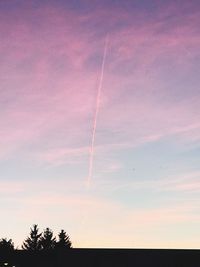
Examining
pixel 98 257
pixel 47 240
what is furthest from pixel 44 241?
pixel 98 257

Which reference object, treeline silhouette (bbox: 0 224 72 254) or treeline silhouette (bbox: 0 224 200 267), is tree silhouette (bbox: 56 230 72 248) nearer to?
treeline silhouette (bbox: 0 224 72 254)

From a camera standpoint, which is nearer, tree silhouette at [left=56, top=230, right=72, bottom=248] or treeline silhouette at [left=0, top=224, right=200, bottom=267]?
treeline silhouette at [left=0, top=224, right=200, bottom=267]

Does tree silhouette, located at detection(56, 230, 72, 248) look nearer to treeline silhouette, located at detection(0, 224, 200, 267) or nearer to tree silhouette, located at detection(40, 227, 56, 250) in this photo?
tree silhouette, located at detection(40, 227, 56, 250)

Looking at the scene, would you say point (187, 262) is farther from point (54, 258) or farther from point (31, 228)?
point (31, 228)

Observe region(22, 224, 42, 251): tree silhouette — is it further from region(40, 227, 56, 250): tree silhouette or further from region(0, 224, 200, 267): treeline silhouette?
region(0, 224, 200, 267): treeline silhouette

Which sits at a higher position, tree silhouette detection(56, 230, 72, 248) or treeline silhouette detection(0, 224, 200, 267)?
tree silhouette detection(56, 230, 72, 248)

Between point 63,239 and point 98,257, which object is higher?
point 63,239

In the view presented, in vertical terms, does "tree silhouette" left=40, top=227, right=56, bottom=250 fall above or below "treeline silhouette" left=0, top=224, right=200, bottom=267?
above

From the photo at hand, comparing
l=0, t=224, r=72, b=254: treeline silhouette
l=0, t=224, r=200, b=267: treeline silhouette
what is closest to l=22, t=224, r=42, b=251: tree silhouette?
l=0, t=224, r=72, b=254: treeline silhouette

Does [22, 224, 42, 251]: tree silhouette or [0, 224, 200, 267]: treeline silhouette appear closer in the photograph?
[0, 224, 200, 267]: treeline silhouette

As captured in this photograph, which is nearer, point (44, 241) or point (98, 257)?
point (98, 257)

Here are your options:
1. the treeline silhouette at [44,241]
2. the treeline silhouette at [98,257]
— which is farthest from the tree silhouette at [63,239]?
the treeline silhouette at [98,257]

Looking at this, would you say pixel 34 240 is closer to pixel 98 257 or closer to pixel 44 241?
pixel 44 241

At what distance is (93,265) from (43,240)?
73.1 m
